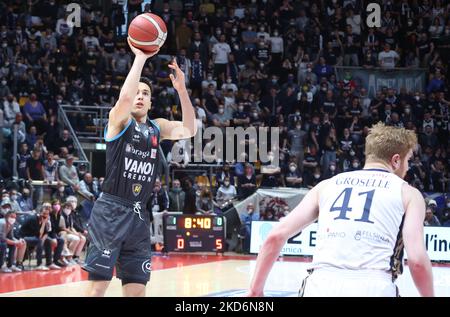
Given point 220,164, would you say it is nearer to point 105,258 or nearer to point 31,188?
point 31,188

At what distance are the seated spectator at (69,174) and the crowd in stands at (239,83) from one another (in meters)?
0.03

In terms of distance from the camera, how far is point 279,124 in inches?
904

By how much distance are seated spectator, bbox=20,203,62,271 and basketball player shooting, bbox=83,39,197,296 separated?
31.3 ft

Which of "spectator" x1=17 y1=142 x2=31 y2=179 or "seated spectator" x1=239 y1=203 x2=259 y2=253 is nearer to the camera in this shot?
"spectator" x1=17 y1=142 x2=31 y2=179

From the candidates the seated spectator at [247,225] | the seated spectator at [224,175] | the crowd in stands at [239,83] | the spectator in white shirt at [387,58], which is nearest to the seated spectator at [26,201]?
the crowd in stands at [239,83]

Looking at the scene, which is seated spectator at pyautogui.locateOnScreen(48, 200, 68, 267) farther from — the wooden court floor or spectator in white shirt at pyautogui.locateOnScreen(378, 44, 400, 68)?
spectator in white shirt at pyautogui.locateOnScreen(378, 44, 400, 68)

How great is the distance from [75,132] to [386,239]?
1869 cm

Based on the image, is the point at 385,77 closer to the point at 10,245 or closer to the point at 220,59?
the point at 220,59

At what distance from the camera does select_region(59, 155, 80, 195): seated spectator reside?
19328mm

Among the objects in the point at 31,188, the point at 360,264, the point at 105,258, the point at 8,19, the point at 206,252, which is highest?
the point at 8,19

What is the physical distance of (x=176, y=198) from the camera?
20.9 meters

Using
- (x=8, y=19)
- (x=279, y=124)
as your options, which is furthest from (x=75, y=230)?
(x=8, y=19)

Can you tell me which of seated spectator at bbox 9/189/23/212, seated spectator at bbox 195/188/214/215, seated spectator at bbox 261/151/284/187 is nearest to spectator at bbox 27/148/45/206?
seated spectator at bbox 9/189/23/212

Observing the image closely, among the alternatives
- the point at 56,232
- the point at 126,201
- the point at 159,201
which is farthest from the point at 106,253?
the point at 159,201
